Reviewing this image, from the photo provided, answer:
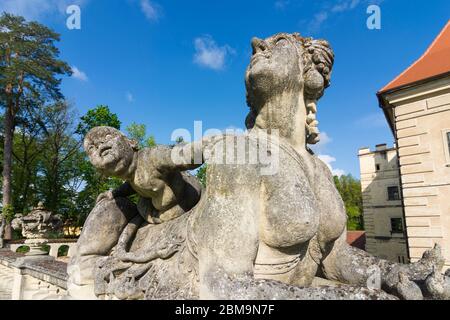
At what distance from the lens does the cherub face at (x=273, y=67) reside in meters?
1.95

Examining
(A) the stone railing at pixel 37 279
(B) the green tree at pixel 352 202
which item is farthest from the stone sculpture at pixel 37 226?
(B) the green tree at pixel 352 202

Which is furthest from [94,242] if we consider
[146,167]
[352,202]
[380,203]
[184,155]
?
[352,202]

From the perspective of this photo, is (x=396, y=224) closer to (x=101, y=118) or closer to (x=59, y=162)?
(x=101, y=118)

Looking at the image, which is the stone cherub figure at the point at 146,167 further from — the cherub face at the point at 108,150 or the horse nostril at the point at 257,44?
the horse nostril at the point at 257,44

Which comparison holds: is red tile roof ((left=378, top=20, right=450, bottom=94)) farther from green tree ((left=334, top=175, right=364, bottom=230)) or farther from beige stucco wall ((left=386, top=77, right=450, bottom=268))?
green tree ((left=334, top=175, right=364, bottom=230))

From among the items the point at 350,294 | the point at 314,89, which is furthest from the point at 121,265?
the point at 314,89

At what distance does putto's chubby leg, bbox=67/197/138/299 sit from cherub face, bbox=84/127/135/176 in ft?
1.27

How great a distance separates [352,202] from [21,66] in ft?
139

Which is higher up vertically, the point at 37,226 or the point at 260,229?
→ the point at 260,229

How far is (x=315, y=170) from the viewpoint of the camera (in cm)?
206

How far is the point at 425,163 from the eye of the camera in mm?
11422

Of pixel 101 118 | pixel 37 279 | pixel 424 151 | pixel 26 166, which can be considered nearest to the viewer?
pixel 37 279
